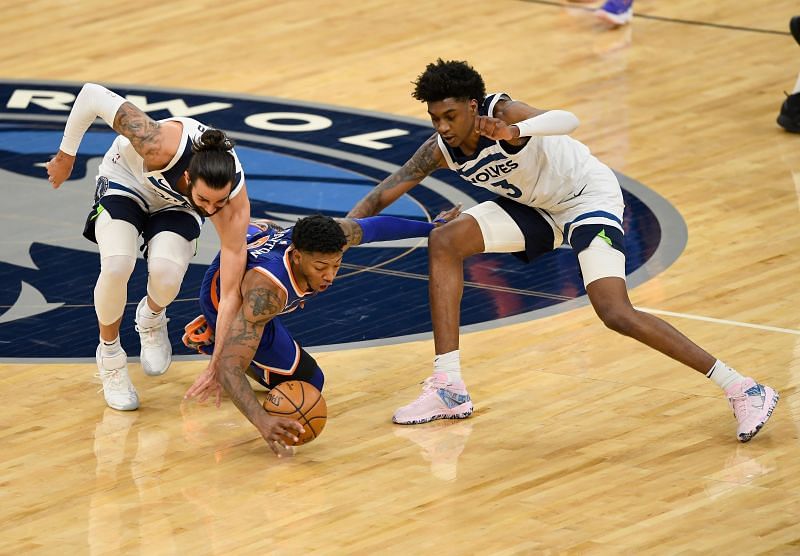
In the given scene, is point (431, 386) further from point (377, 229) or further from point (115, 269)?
point (115, 269)

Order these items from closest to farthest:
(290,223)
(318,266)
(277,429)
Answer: (277,429) < (318,266) < (290,223)

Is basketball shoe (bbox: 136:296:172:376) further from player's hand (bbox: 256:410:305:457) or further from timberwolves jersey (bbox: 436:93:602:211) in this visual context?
timberwolves jersey (bbox: 436:93:602:211)

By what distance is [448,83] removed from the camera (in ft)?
20.2

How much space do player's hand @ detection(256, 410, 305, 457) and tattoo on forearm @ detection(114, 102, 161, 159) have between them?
4.07 feet

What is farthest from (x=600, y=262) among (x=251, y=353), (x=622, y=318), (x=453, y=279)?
(x=251, y=353)

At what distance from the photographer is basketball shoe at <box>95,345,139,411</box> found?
21.7 ft

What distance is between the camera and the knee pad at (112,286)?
6.46 m

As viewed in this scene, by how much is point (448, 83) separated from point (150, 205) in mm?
1451

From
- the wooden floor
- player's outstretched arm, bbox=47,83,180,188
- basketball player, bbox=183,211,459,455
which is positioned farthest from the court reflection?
player's outstretched arm, bbox=47,83,180,188

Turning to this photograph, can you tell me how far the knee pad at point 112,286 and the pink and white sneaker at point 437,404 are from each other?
4.07ft

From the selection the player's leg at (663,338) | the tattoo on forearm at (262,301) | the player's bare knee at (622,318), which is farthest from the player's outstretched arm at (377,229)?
the player's bare knee at (622,318)

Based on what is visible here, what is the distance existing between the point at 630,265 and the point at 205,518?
3506 millimetres

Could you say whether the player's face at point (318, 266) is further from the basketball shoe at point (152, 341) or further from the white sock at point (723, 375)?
the white sock at point (723, 375)

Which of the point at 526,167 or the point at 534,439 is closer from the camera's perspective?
the point at 534,439
